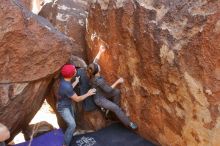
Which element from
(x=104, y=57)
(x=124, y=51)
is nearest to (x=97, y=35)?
(x=104, y=57)

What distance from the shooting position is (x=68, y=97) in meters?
5.47

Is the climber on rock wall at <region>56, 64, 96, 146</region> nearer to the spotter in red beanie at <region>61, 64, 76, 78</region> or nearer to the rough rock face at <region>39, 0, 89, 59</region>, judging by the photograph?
the spotter in red beanie at <region>61, 64, 76, 78</region>

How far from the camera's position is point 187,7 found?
4.58 m

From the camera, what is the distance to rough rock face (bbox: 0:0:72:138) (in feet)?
16.3

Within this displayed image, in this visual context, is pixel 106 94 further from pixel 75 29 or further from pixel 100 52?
pixel 75 29

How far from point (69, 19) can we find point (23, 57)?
1.79 meters

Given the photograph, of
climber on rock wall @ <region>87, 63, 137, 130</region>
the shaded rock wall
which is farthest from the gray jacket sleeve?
the shaded rock wall

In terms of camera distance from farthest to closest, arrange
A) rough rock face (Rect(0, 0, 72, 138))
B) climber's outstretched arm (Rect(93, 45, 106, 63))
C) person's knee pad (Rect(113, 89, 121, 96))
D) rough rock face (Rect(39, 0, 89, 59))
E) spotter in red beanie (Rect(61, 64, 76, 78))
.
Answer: rough rock face (Rect(39, 0, 89, 59)) → climber's outstretched arm (Rect(93, 45, 106, 63)) → person's knee pad (Rect(113, 89, 121, 96)) → spotter in red beanie (Rect(61, 64, 76, 78)) → rough rock face (Rect(0, 0, 72, 138))

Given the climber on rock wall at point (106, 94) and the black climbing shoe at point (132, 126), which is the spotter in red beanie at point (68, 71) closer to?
the climber on rock wall at point (106, 94)

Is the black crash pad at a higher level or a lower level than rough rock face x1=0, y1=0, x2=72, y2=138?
lower

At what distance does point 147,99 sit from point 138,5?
1.35 metres

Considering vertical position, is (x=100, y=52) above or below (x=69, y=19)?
below

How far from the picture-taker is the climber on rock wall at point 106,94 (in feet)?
18.1

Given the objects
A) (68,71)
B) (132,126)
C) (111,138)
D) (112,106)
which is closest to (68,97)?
(68,71)
